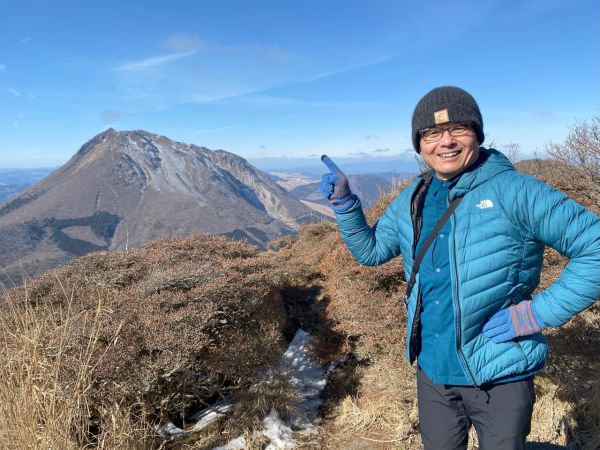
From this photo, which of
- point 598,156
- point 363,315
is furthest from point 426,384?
point 598,156

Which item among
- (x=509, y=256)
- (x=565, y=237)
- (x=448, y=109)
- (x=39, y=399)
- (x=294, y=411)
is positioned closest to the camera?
(x=565, y=237)

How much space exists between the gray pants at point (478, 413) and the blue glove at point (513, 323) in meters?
0.23

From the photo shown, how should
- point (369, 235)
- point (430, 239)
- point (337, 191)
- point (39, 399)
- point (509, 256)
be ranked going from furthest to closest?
point (39, 399) → point (369, 235) → point (337, 191) → point (430, 239) → point (509, 256)

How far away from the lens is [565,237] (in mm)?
1548

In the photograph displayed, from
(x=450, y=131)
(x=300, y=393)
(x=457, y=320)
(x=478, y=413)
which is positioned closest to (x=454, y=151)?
(x=450, y=131)

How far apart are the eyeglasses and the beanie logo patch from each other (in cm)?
5

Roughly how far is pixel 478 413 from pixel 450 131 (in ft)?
4.18

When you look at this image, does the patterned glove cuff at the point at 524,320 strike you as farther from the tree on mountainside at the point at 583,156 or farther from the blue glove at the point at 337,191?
the tree on mountainside at the point at 583,156

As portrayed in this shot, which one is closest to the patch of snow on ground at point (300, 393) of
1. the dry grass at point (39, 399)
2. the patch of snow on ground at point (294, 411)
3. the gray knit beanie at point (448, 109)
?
the patch of snow on ground at point (294, 411)

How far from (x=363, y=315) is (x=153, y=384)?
2381 millimetres

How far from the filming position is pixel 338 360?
5367 millimetres

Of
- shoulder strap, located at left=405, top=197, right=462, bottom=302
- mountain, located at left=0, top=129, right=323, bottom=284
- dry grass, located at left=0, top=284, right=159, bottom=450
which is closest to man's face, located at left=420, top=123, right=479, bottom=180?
shoulder strap, located at left=405, top=197, right=462, bottom=302

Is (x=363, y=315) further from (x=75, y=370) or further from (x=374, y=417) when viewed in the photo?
(x=75, y=370)

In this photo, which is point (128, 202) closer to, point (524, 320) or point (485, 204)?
point (485, 204)
